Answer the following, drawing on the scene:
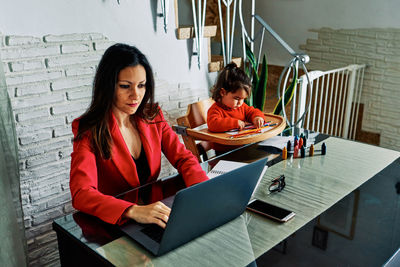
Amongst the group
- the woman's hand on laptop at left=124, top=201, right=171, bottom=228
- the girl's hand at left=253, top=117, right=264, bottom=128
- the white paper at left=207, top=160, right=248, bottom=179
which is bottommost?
the white paper at left=207, top=160, right=248, bottom=179

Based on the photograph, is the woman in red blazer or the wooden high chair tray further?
the wooden high chair tray

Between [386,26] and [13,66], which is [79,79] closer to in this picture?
[13,66]

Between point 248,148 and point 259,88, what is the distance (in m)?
1.17

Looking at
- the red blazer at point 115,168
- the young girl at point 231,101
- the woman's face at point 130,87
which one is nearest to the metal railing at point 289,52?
the young girl at point 231,101

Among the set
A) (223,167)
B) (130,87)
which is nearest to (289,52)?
(223,167)

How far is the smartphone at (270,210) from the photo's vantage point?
1.21 m

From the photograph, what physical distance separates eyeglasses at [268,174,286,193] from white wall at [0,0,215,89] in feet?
4.73

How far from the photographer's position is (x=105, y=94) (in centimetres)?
143

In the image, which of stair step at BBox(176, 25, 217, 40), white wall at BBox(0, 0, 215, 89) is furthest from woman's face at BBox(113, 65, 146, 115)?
stair step at BBox(176, 25, 217, 40)

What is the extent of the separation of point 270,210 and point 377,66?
124 inches

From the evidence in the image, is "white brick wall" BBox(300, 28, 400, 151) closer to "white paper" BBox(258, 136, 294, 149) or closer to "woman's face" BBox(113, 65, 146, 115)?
"white paper" BBox(258, 136, 294, 149)

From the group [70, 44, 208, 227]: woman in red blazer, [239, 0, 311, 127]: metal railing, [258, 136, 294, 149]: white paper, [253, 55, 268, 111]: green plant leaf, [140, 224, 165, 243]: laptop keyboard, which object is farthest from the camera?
[253, 55, 268, 111]: green plant leaf

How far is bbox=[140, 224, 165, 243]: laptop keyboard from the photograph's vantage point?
108cm

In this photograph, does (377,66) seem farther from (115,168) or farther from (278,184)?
(115,168)
